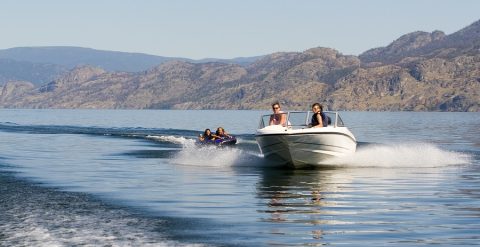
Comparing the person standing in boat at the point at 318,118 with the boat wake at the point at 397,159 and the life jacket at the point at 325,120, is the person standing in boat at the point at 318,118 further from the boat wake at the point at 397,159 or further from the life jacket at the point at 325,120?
the boat wake at the point at 397,159

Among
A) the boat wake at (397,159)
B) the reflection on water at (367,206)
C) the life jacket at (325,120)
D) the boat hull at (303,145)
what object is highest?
the life jacket at (325,120)

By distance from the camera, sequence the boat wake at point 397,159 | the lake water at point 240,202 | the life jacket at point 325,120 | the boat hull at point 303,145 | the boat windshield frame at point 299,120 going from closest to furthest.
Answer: the lake water at point 240,202
the boat hull at point 303,145
the life jacket at point 325,120
the boat windshield frame at point 299,120
the boat wake at point 397,159

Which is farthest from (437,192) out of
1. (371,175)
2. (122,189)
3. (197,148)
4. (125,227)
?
(197,148)

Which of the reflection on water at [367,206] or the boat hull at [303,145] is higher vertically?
the boat hull at [303,145]

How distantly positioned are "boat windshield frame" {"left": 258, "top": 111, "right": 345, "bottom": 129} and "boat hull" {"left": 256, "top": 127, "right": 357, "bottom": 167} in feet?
1.26

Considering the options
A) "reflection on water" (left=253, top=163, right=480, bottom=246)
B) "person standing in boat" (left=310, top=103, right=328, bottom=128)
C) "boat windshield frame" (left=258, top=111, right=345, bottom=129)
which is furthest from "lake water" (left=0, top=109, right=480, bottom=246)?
"person standing in boat" (left=310, top=103, right=328, bottom=128)

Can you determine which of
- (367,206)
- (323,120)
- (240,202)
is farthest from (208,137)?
(367,206)

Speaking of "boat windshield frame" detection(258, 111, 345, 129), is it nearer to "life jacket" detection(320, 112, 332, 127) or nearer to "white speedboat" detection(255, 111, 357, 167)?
"white speedboat" detection(255, 111, 357, 167)

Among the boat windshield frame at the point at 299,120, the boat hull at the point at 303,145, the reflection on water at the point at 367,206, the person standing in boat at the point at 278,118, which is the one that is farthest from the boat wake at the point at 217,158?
the reflection on water at the point at 367,206

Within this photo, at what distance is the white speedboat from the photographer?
35.5 m

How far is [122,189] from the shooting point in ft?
91.3

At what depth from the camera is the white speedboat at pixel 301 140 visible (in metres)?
35.5

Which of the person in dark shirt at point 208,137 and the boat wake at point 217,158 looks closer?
the boat wake at point 217,158

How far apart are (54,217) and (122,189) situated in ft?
25.6
